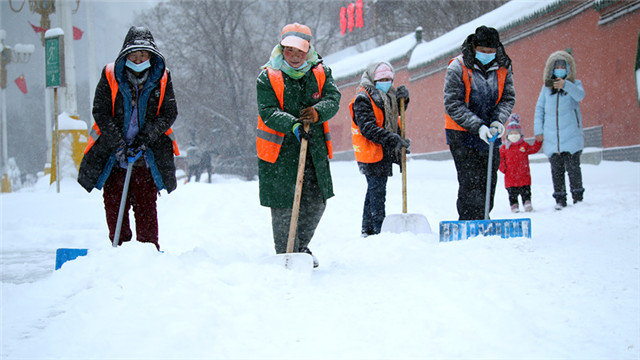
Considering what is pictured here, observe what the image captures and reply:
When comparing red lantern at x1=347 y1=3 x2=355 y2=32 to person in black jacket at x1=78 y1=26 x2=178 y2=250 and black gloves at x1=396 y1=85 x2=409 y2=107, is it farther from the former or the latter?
person in black jacket at x1=78 y1=26 x2=178 y2=250

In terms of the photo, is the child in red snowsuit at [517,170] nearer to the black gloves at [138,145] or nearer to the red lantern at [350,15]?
the black gloves at [138,145]

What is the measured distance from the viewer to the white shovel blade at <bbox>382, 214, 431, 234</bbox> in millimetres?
4726

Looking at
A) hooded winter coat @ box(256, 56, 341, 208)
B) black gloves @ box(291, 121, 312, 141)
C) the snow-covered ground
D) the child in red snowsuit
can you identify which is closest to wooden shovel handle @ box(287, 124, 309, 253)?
black gloves @ box(291, 121, 312, 141)

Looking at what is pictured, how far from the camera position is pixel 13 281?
406cm

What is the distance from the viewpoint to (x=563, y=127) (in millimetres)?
6758

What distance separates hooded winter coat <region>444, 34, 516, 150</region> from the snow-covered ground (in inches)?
35.1

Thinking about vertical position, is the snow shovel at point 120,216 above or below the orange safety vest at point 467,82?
below

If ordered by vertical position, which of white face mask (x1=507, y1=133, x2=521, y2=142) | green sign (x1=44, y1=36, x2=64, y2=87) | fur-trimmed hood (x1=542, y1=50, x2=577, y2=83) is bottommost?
white face mask (x1=507, y1=133, x2=521, y2=142)

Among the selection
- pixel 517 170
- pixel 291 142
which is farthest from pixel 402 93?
A: pixel 517 170

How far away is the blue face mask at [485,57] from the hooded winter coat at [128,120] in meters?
2.41

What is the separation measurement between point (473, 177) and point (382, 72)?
1.36m

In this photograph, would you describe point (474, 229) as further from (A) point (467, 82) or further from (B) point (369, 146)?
(B) point (369, 146)

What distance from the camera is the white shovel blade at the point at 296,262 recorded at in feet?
10.9

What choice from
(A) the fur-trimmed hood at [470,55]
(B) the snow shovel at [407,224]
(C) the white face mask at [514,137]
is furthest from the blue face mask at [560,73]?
(B) the snow shovel at [407,224]
